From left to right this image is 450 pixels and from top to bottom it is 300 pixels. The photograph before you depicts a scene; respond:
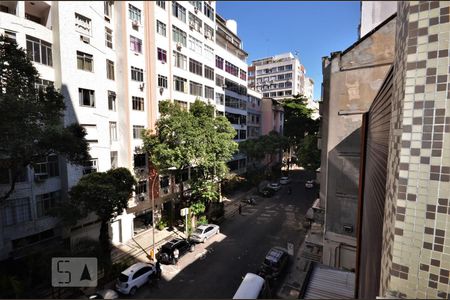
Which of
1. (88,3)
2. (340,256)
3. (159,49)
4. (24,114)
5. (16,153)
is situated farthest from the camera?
(340,256)

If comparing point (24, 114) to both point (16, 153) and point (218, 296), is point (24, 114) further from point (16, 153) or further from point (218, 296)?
point (218, 296)

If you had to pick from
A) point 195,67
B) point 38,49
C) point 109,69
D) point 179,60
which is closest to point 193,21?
point 109,69

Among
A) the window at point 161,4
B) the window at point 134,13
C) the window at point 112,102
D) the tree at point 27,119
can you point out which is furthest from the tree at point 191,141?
the window at point 161,4

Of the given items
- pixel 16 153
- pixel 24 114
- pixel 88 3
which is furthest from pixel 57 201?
pixel 88 3

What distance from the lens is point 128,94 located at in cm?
655

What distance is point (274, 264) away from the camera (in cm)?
1237

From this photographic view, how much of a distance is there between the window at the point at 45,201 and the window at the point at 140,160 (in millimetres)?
3832

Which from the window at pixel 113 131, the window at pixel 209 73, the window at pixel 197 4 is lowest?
the window at pixel 113 131

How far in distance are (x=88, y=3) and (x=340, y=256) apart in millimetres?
13578

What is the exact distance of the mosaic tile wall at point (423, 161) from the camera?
84.3 inches

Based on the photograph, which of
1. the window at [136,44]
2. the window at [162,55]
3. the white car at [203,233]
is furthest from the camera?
the white car at [203,233]

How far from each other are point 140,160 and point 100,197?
12.2ft

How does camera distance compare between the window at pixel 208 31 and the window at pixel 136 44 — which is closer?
the window at pixel 136 44

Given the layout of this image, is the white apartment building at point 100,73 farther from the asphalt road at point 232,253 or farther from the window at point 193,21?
the asphalt road at point 232,253
